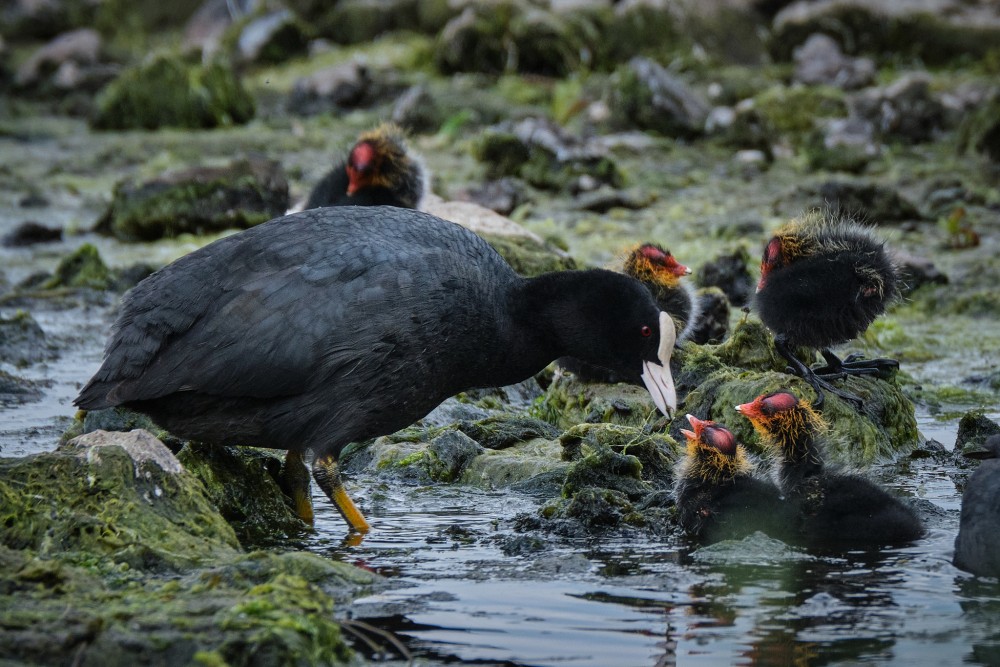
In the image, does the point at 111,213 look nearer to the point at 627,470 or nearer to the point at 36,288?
the point at 36,288

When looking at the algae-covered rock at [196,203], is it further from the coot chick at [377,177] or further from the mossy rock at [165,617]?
the mossy rock at [165,617]

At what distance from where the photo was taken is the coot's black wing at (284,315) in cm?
575

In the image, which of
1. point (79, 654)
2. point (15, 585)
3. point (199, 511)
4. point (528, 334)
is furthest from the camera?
point (528, 334)

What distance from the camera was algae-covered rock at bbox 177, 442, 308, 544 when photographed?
19.6 ft

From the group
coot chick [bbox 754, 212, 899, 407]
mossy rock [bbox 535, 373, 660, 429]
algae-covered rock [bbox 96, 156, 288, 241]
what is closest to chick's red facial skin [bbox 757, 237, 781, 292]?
coot chick [bbox 754, 212, 899, 407]

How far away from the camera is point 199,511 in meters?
5.38

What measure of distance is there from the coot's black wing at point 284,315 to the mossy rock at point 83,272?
218 inches

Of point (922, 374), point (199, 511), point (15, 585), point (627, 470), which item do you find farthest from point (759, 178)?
point (15, 585)

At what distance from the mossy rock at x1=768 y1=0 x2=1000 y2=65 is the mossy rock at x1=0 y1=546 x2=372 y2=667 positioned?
16.1m

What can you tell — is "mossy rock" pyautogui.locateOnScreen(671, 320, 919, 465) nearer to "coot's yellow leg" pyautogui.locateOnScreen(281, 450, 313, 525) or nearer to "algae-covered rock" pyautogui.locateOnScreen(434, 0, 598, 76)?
"coot's yellow leg" pyautogui.locateOnScreen(281, 450, 313, 525)

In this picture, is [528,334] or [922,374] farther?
[922,374]

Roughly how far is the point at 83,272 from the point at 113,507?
6822 millimetres

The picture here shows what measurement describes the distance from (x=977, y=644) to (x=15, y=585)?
2950 mm

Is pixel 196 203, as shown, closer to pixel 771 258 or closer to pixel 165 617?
pixel 771 258
